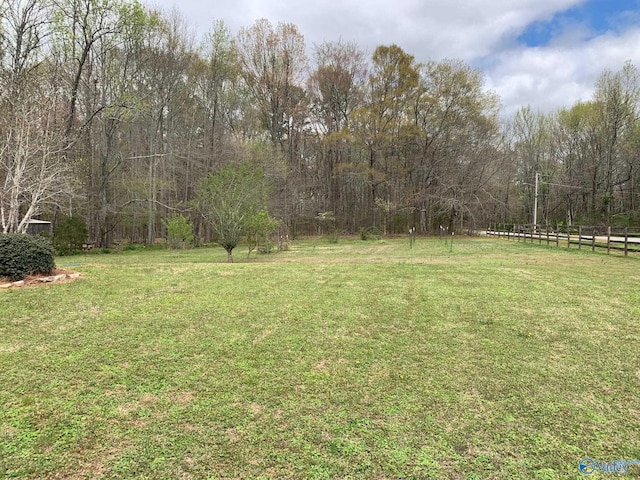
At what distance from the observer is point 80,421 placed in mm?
2436

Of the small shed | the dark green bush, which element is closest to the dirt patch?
the dark green bush

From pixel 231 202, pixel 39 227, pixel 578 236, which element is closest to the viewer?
pixel 231 202

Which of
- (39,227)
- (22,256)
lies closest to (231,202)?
(22,256)

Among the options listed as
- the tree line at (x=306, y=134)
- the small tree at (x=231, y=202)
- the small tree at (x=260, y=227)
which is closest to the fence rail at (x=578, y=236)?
the tree line at (x=306, y=134)

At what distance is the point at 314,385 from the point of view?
3004mm

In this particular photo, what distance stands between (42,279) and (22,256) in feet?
1.82

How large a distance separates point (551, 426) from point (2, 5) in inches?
803

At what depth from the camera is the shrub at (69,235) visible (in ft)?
53.1

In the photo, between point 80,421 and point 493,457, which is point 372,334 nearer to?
point 493,457

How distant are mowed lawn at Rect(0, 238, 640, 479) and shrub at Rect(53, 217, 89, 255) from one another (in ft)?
40.6

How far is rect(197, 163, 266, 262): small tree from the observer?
1203cm

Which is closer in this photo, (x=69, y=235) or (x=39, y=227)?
(x=69, y=235)

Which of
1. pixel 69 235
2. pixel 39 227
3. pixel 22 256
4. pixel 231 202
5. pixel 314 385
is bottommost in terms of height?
pixel 314 385

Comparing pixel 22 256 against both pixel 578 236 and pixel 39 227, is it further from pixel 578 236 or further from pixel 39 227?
pixel 578 236
